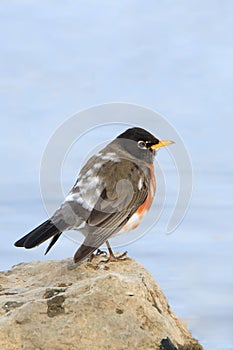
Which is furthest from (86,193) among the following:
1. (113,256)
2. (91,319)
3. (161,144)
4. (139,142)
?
(91,319)

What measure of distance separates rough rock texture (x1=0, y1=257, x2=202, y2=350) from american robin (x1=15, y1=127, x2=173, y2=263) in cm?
89

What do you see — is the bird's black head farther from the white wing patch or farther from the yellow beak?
the white wing patch

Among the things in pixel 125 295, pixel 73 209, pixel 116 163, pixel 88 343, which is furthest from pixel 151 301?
pixel 116 163

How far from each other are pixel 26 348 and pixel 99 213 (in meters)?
2.60

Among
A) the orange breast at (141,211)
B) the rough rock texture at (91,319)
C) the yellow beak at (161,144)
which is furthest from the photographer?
the yellow beak at (161,144)

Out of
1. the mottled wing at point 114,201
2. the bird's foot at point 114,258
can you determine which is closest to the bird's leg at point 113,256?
the bird's foot at point 114,258

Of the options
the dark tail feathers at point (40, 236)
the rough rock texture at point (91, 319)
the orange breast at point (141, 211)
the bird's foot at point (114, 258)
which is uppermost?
the orange breast at point (141, 211)

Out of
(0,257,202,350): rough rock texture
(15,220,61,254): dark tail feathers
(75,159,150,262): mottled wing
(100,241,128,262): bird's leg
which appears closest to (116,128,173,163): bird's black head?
(75,159,150,262): mottled wing

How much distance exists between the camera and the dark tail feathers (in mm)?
9719

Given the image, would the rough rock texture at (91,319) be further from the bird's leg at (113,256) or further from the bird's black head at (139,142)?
the bird's black head at (139,142)

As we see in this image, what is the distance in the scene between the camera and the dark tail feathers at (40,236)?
383 inches

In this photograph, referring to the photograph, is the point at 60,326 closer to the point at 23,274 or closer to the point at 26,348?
the point at 26,348

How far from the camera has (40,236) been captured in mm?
9750

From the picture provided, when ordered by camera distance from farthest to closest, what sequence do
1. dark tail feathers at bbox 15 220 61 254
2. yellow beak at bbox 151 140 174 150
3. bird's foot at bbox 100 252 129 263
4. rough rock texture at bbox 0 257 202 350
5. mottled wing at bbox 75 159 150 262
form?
yellow beak at bbox 151 140 174 150 → bird's foot at bbox 100 252 129 263 → dark tail feathers at bbox 15 220 61 254 → mottled wing at bbox 75 159 150 262 → rough rock texture at bbox 0 257 202 350
